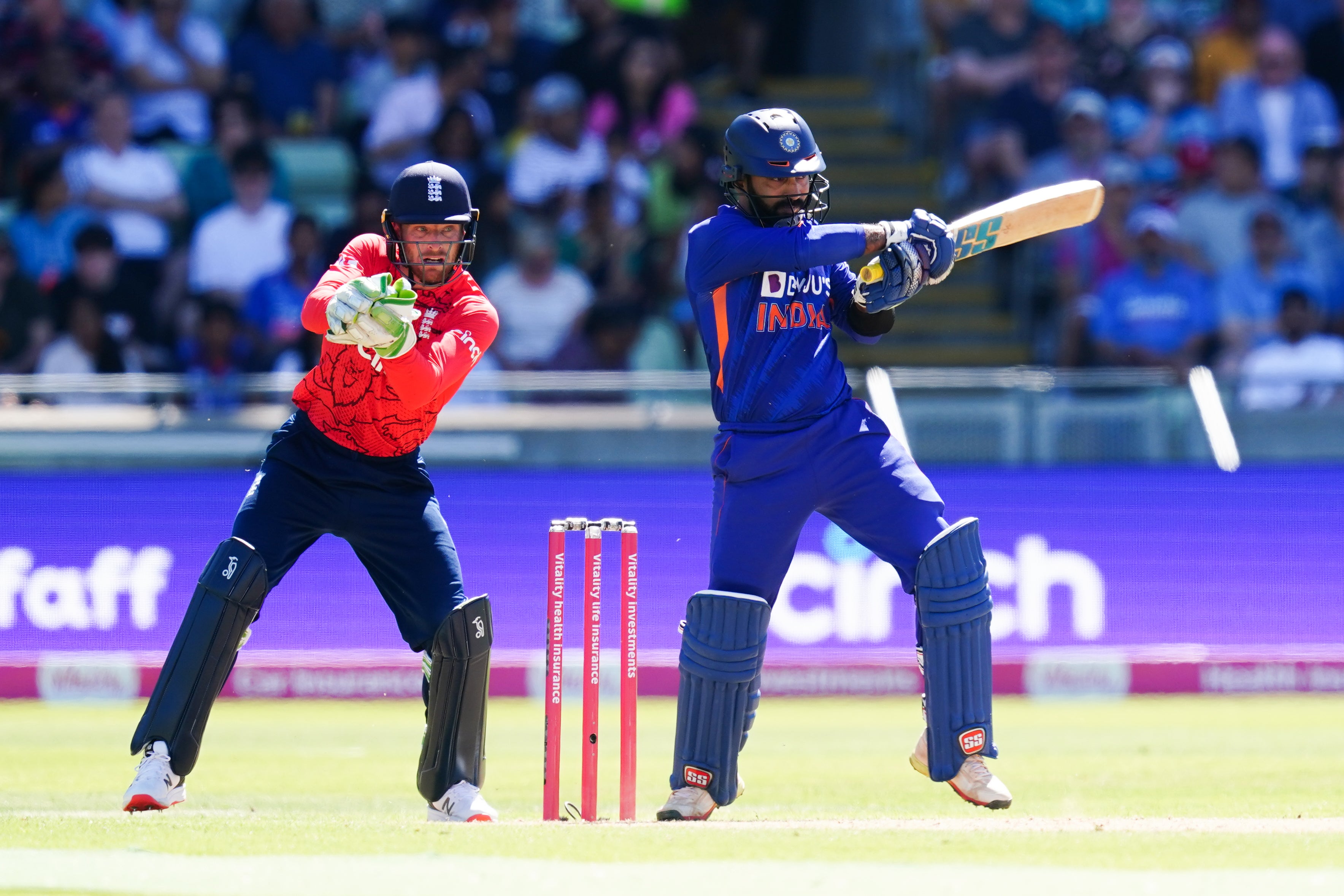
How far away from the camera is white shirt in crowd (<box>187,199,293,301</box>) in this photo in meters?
12.2

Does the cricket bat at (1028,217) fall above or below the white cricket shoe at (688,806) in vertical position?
above

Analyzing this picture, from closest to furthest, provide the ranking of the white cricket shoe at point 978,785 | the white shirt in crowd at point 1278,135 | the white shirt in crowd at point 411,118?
the white cricket shoe at point 978,785
the white shirt in crowd at point 411,118
the white shirt in crowd at point 1278,135

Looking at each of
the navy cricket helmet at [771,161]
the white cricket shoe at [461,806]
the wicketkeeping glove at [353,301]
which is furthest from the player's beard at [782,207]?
the white cricket shoe at [461,806]

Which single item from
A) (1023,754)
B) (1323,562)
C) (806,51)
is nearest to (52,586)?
(1023,754)

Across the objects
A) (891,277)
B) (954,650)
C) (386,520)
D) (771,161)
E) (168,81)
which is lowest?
(954,650)

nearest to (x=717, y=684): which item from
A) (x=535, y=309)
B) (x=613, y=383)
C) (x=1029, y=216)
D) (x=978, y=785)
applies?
(x=978, y=785)

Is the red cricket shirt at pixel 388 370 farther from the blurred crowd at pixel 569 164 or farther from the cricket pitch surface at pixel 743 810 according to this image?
the blurred crowd at pixel 569 164

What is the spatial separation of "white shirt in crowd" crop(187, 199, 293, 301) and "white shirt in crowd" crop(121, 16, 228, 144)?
1.29 metres

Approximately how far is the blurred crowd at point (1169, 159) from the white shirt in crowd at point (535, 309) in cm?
327

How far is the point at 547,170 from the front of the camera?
1311cm

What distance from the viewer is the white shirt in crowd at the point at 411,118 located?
13.2 m

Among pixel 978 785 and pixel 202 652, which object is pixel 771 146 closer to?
pixel 978 785

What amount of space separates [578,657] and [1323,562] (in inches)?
159

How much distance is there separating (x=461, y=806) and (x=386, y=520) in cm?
92
